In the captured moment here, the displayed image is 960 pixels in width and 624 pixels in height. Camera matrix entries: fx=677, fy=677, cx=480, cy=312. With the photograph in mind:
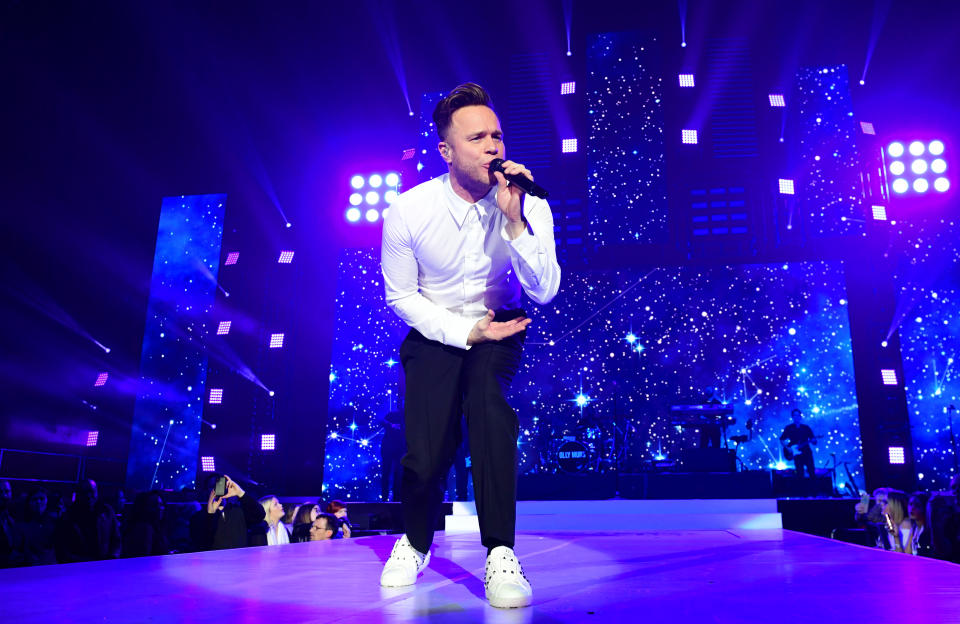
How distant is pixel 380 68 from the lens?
343 inches

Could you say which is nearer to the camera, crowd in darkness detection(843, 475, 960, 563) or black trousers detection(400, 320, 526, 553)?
black trousers detection(400, 320, 526, 553)

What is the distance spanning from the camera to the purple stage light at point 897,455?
797cm

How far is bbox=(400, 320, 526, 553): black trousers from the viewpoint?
58.6 inches

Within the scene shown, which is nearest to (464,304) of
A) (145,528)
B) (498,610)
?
(498,610)

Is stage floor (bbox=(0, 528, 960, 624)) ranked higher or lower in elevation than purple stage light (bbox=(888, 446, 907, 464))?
lower

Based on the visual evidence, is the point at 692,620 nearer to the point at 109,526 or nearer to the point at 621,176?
the point at 109,526

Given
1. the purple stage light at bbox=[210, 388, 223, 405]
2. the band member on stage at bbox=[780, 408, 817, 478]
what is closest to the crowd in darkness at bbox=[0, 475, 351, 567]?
the purple stage light at bbox=[210, 388, 223, 405]

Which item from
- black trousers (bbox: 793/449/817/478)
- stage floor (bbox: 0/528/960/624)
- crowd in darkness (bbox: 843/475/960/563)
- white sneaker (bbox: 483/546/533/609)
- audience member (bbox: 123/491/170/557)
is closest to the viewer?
stage floor (bbox: 0/528/960/624)

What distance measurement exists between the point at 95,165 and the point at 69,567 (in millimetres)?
8181

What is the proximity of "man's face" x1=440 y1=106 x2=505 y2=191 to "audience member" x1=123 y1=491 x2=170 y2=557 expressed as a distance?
346 centimetres

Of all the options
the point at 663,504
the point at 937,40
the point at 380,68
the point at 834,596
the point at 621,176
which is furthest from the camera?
the point at 621,176

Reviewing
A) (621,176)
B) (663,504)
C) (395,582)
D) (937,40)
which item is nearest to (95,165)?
(621,176)

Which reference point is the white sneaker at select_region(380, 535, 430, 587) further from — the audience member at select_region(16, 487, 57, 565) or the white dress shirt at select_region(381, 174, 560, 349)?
the audience member at select_region(16, 487, 57, 565)

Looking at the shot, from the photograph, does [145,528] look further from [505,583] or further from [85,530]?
[505,583]
